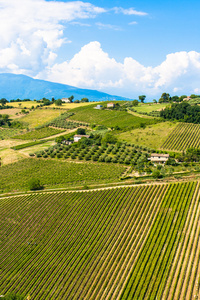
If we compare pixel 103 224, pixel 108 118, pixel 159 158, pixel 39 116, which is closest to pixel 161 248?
pixel 103 224

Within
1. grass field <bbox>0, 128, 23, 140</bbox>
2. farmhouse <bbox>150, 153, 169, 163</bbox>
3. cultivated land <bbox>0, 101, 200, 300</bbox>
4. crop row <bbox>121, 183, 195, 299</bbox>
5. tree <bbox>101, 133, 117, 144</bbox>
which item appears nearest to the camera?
crop row <bbox>121, 183, 195, 299</bbox>

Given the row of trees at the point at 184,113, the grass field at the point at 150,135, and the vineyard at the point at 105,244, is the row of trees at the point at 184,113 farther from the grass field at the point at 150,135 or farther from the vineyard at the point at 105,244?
the vineyard at the point at 105,244

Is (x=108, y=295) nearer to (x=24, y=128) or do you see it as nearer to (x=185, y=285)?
(x=185, y=285)

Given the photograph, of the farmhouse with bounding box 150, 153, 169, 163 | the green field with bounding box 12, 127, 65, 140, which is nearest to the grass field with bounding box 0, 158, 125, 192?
the farmhouse with bounding box 150, 153, 169, 163

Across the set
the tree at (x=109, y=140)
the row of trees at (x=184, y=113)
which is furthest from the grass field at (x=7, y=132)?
the row of trees at (x=184, y=113)

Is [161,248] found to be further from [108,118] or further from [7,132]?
[7,132]

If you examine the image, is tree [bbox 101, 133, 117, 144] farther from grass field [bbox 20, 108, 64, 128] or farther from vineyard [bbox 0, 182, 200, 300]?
grass field [bbox 20, 108, 64, 128]
